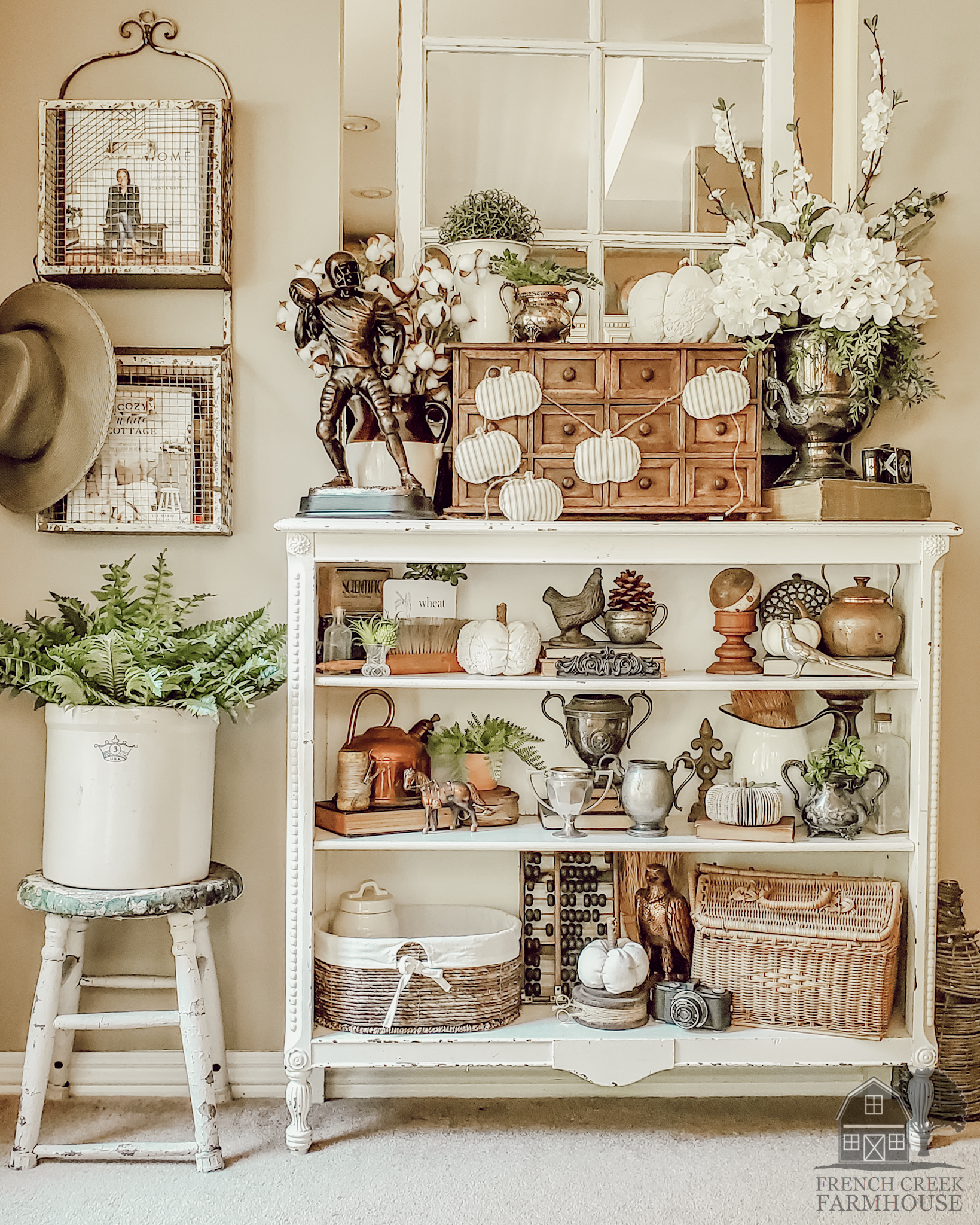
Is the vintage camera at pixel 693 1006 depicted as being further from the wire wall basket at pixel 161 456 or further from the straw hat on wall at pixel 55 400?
the straw hat on wall at pixel 55 400

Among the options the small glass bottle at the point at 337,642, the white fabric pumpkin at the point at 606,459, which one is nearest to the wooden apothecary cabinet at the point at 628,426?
the white fabric pumpkin at the point at 606,459

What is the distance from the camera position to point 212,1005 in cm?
257

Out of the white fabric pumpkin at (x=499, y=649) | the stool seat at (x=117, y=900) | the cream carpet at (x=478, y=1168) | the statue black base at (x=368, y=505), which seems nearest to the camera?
the cream carpet at (x=478, y=1168)

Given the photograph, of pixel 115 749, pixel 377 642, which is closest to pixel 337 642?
pixel 377 642

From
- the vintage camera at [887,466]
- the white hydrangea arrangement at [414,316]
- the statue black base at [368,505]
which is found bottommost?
the statue black base at [368,505]

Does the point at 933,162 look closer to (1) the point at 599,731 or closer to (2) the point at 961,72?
(2) the point at 961,72

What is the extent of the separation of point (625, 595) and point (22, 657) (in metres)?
1.28

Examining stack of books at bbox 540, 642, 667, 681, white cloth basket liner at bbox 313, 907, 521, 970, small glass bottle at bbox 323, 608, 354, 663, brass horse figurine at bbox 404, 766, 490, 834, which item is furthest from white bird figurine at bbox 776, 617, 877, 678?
small glass bottle at bbox 323, 608, 354, 663

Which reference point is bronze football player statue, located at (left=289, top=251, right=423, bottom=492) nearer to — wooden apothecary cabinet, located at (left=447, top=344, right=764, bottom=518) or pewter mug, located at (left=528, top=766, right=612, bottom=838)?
wooden apothecary cabinet, located at (left=447, top=344, right=764, bottom=518)

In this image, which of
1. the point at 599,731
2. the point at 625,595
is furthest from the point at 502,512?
the point at 599,731

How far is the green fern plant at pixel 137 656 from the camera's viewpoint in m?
2.30

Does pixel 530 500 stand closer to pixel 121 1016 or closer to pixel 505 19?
pixel 505 19

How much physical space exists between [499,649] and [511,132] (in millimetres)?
1243

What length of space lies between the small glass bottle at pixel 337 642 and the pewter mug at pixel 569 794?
0.52 m
